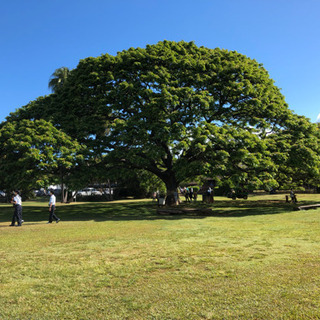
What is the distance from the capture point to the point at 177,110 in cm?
1914

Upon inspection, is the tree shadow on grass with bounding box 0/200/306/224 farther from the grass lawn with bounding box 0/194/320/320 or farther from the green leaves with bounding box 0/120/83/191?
the grass lawn with bounding box 0/194/320/320

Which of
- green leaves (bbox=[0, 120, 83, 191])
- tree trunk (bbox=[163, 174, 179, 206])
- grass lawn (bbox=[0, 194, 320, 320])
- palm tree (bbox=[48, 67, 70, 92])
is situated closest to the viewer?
grass lawn (bbox=[0, 194, 320, 320])

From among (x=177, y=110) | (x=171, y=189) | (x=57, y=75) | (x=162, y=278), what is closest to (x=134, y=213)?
(x=171, y=189)

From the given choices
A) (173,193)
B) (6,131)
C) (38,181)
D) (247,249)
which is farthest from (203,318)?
(173,193)

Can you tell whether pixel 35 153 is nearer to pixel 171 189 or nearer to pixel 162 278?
pixel 171 189

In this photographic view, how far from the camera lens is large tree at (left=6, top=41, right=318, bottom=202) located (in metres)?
17.1

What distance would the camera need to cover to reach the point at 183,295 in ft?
14.9

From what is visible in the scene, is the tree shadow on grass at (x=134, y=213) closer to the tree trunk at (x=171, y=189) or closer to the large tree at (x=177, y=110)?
the tree trunk at (x=171, y=189)

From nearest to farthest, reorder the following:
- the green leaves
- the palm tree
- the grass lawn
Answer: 1. the grass lawn
2. the green leaves
3. the palm tree

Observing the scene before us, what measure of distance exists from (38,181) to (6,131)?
5.11 m

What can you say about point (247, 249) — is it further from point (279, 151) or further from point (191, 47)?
point (191, 47)

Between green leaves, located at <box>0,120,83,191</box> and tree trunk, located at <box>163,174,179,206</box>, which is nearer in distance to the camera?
green leaves, located at <box>0,120,83,191</box>

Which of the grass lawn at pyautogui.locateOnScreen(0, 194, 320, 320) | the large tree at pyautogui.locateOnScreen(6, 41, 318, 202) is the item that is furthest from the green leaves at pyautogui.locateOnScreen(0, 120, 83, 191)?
the grass lawn at pyautogui.locateOnScreen(0, 194, 320, 320)

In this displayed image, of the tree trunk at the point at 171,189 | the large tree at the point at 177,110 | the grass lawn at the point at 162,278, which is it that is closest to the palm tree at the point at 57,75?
the large tree at the point at 177,110
